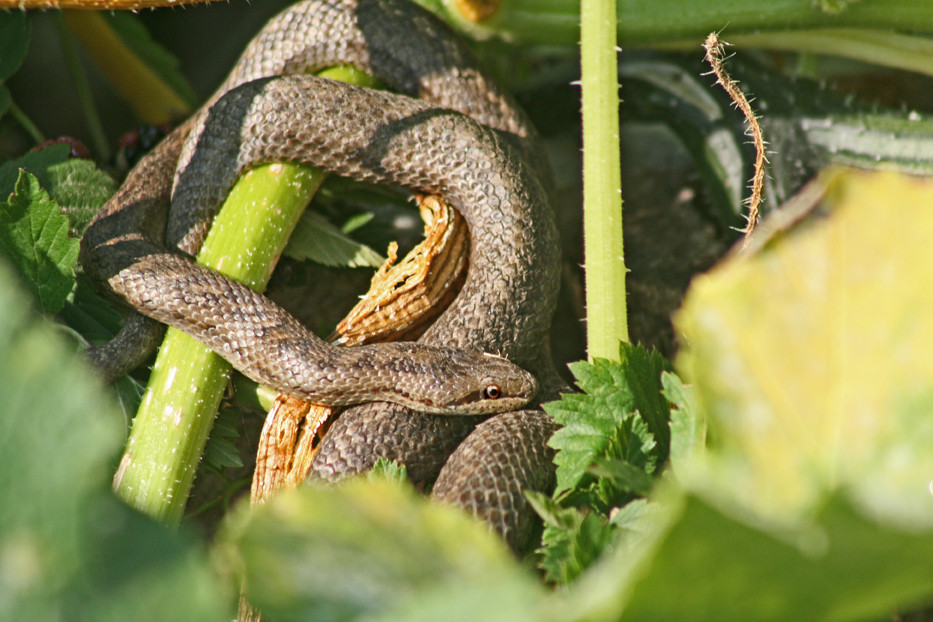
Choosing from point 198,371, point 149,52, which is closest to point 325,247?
point 198,371

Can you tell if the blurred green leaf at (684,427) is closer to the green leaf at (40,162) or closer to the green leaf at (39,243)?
the green leaf at (39,243)

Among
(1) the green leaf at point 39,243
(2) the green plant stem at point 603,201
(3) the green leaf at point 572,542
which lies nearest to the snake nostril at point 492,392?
(2) the green plant stem at point 603,201

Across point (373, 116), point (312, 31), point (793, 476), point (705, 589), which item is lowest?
point (705, 589)

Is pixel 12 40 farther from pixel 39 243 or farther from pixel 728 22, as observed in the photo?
pixel 728 22

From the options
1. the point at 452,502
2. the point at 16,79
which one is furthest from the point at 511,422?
the point at 16,79

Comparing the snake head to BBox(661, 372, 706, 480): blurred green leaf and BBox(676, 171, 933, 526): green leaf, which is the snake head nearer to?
BBox(661, 372, 706, 480): blurred green leaf

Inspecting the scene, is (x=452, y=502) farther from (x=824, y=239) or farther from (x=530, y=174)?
(x=824, y=239)
